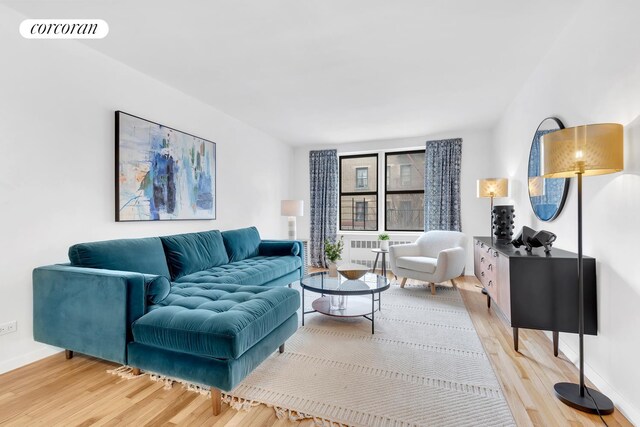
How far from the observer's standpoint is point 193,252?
3025mm

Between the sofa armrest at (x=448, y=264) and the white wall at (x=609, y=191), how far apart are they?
140cm

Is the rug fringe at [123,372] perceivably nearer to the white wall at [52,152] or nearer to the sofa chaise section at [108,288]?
the sofa chaise section at [108,288]

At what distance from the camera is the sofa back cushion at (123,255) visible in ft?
7.02

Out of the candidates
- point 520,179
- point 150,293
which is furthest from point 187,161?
point 520,179

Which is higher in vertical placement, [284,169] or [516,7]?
[516,7]

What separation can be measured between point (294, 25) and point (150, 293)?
6.81 feet

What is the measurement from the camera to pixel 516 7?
198cm

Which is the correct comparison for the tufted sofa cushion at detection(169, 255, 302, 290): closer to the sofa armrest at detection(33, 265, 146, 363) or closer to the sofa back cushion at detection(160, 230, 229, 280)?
the sofa back cushion at detection(160, 230, 229, 280)

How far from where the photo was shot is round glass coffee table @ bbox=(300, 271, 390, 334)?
8.78ft

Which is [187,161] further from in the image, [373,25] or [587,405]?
[587,405]

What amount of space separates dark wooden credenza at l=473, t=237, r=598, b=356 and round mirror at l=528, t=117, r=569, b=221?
1.37 ft

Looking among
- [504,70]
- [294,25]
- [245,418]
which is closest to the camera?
[245,418]

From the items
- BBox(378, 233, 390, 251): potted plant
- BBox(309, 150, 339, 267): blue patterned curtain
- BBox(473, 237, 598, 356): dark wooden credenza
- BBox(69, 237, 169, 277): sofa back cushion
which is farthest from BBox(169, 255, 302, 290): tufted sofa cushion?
BBox(473, 237, 598, 356): dark wooden credenza

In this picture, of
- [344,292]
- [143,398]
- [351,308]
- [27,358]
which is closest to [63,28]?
[27,358]
